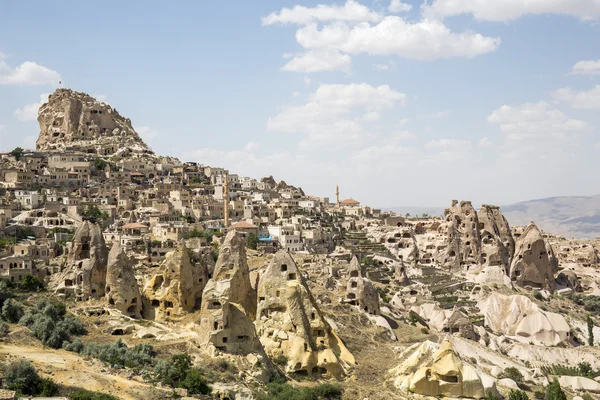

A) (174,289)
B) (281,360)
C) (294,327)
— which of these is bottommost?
(281,360)

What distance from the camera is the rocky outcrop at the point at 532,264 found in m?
91.4

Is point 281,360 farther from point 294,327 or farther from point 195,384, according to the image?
point 195,384

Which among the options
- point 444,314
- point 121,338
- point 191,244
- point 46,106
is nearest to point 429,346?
point 121,338

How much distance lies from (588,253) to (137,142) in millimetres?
83518

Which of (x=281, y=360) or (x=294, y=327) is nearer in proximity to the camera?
(x=281, y=360)

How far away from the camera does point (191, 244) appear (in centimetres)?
6531

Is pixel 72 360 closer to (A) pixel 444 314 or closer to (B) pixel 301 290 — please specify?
(B) pixel 301 290

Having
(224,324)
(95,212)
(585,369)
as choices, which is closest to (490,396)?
(224,324)

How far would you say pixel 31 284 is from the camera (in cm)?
4991

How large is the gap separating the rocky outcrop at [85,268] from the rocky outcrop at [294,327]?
10.9m

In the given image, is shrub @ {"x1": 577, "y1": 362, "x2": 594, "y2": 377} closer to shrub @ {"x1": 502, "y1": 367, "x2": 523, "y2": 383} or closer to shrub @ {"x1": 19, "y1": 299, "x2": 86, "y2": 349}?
shrub @ {"x1": 502, "y1": 367, "x2": 523, "y2": 383}

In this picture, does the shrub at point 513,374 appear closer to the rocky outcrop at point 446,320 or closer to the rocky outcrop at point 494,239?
the rocky outcrop at point 446,320

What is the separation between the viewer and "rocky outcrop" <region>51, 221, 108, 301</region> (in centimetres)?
4669

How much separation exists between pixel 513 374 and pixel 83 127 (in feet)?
361
